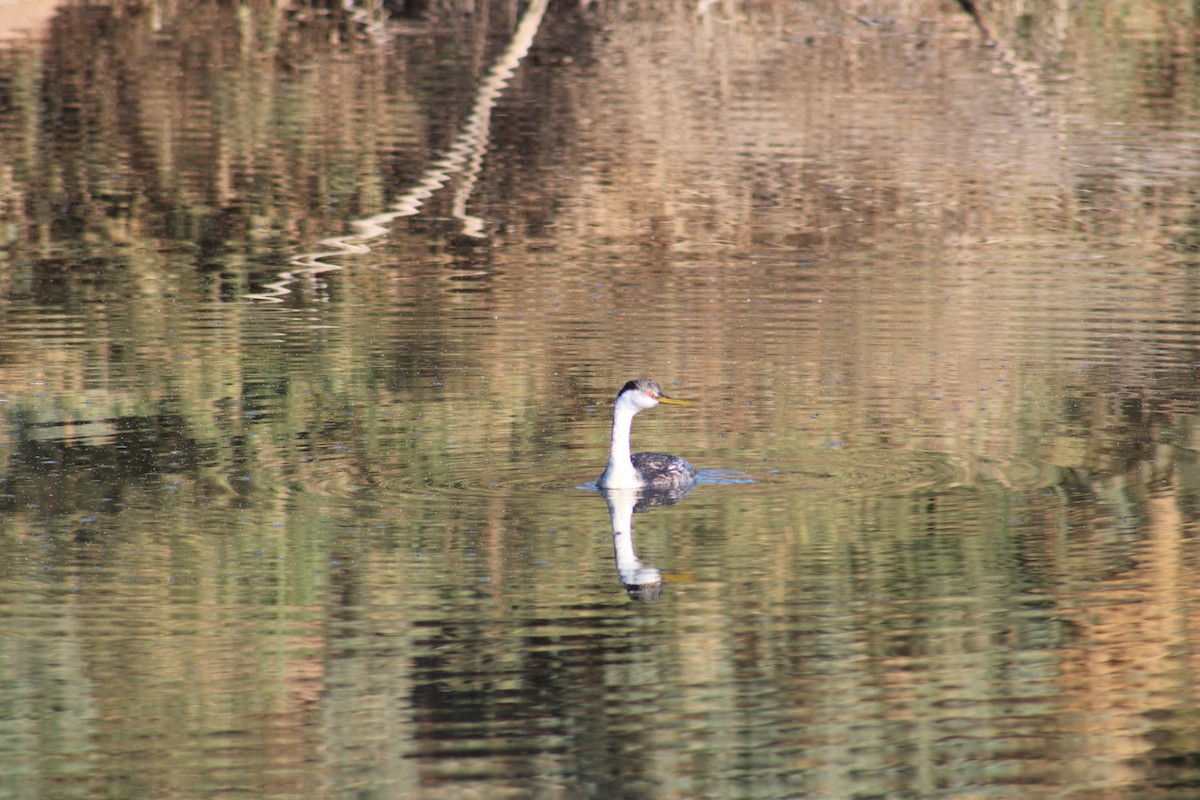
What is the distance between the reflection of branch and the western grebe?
7906mm

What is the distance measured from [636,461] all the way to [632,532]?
56.0 inches

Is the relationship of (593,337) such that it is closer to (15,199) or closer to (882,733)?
(882,733)

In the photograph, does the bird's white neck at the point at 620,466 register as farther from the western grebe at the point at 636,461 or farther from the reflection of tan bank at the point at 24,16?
the reflection of tan bank at the point at 24,16

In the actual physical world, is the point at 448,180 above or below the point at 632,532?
above

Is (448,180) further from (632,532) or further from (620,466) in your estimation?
(632,532)

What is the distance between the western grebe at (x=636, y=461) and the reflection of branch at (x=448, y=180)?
791 cm

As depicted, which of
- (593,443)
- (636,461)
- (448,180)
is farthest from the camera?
(448,180)

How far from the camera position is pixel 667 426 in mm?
16359

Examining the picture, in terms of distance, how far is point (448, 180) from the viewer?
94.6 ft

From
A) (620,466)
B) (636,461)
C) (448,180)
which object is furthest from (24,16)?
(620,466)

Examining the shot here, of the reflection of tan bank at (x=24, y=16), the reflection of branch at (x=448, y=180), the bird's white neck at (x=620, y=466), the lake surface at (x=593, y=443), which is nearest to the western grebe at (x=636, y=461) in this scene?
the bird's white neck at (x=620, y=466)

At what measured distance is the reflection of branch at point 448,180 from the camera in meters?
23.3

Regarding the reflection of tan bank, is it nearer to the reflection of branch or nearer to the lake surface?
the lake surface

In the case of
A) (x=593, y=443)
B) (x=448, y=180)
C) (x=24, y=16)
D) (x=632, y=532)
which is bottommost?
(x=632, y=532)
